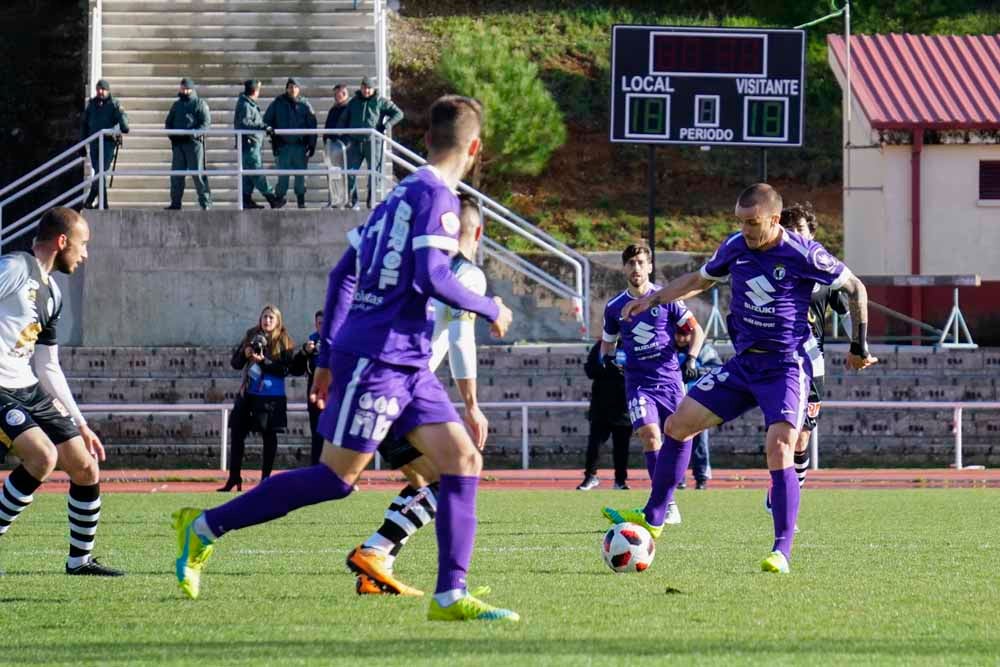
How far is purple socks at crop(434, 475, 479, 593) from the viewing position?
6.85m

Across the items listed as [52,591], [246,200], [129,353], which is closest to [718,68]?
[246,200]

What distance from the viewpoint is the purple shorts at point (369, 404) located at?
6.85m

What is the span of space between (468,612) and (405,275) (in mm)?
1326

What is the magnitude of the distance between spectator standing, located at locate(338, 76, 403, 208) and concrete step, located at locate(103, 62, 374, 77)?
5654 millimetres

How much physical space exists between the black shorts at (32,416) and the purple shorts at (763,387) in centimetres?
346

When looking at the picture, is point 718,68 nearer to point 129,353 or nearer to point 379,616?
point 129,353

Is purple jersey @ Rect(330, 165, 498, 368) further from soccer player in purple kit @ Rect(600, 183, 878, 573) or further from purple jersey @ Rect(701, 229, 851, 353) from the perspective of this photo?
purple jersey @ Rect(701, 229, 851, 353)

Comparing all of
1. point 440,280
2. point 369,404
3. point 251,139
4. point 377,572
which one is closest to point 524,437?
point 251,139

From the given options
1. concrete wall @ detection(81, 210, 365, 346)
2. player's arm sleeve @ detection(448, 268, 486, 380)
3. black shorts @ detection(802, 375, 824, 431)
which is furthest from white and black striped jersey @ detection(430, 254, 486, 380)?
concrete wall @ detection(81, 210, 365, 346)

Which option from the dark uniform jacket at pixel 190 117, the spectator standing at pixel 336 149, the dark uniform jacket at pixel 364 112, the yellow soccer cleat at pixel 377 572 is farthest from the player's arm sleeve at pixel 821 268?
the dark uniform jacket at pixel 190 117

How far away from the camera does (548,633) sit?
6516 mm

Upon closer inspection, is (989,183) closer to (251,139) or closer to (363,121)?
(363,121)

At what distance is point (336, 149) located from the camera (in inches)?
965

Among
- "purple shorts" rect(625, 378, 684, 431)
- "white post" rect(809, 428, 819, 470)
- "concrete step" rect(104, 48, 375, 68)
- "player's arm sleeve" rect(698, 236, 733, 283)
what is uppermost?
"concrete step" rect(104, 48, 375, 68)
